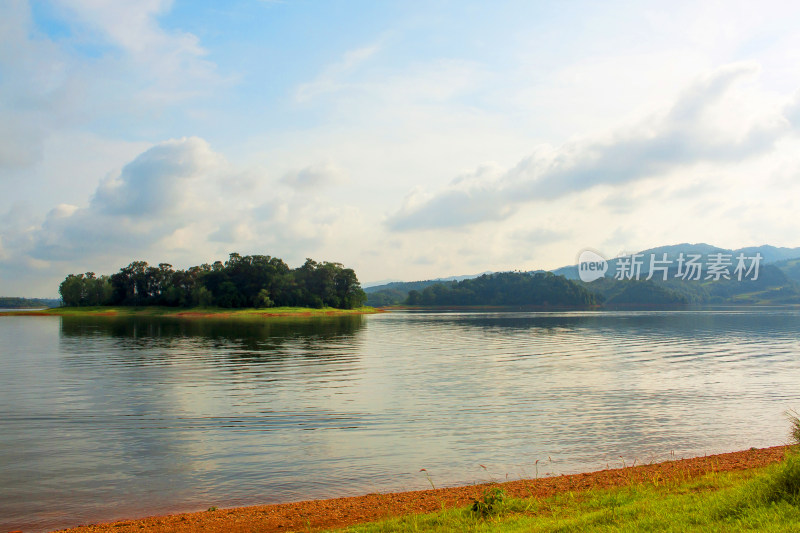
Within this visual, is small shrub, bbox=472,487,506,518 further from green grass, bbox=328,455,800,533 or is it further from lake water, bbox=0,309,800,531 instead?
lake water, bbox=0,309,800,531

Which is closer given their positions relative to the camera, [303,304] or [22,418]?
[22,418]

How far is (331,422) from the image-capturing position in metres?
21.0

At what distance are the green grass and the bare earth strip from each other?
107 centimetres

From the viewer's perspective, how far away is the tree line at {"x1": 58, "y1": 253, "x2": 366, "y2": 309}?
158m

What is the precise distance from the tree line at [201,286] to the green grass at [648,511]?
488ft

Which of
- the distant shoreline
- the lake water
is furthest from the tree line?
the lake water

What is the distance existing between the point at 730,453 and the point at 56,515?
63.4ft

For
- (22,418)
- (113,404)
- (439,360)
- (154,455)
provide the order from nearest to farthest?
(154,455), (22,418), (113,404), (439,360)

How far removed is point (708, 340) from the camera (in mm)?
60719

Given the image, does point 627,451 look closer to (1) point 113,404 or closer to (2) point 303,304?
(1) point 113,404

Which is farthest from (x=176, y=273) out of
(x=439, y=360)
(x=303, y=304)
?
(x=439, y=360)

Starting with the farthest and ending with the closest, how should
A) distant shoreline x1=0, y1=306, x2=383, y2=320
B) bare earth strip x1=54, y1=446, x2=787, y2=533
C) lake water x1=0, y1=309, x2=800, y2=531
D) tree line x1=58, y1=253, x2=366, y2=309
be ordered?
tree line x1=58, y1=253, x2=366, y2=309 → distant shoreline x1=0, y1=306, x2=383, y2=320 → lake water x1=0, y1=309, x2=800, y2=531 → bare earth strip x1=54, y1=446, x2=787, y2=533

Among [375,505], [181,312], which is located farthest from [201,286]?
[375,505]

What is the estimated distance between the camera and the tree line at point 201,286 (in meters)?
158
